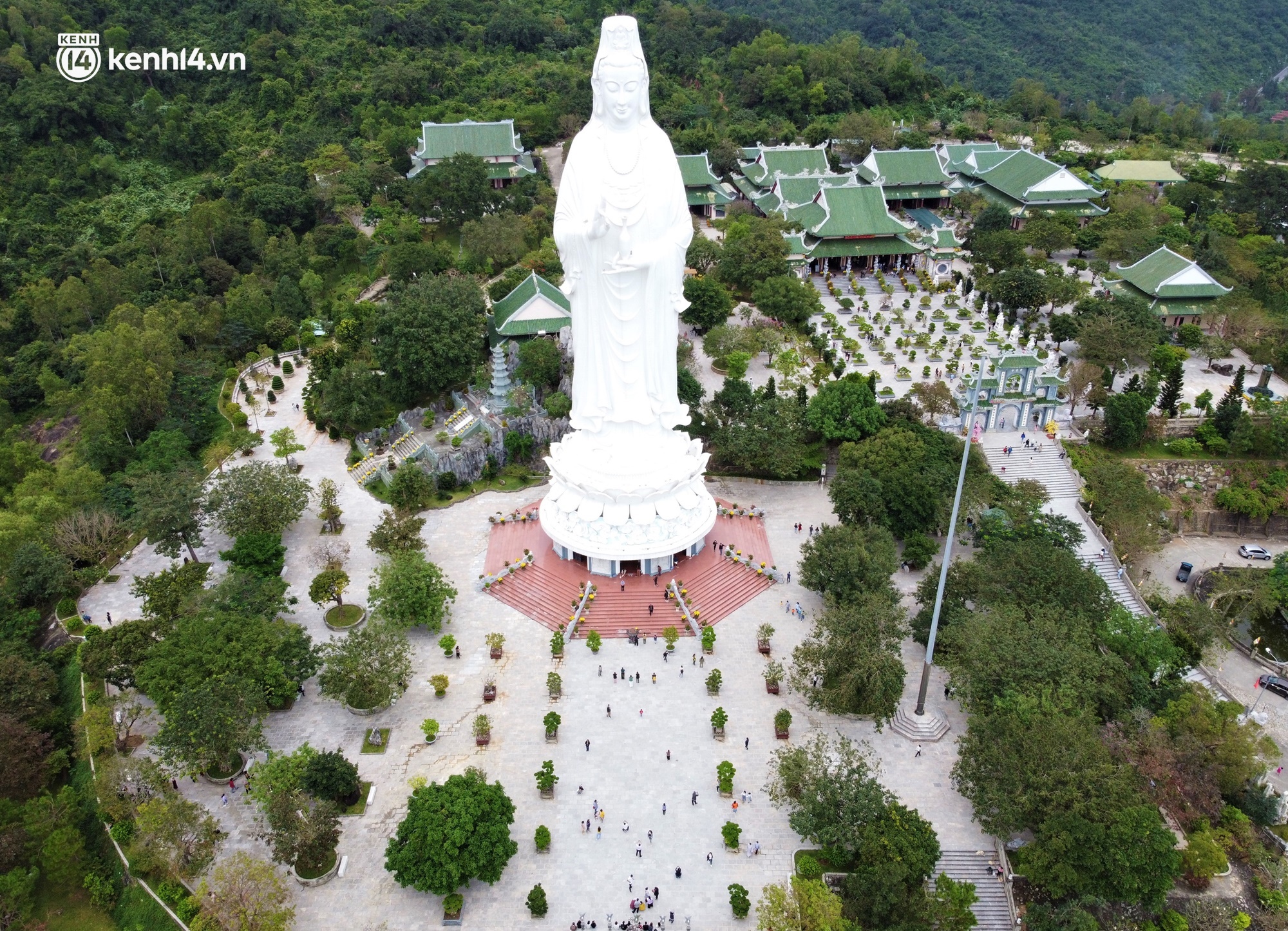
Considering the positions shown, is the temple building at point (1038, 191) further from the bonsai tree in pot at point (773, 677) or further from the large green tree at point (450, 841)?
the large green tree at point (450, 841)

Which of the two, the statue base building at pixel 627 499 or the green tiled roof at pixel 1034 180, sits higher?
the green tiled roof at pixel 1034 180

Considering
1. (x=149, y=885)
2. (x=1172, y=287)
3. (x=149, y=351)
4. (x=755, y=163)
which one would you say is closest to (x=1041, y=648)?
(x=149, y=885)

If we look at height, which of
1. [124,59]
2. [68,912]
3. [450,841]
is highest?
[124,59]

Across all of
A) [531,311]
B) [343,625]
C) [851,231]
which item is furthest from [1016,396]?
[343,625]

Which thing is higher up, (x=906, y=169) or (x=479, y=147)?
(x=479, y=147)

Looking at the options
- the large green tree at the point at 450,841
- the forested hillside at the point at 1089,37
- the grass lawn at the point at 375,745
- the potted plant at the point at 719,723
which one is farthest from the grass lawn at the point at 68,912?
the forested hillside at the point at 1089,37

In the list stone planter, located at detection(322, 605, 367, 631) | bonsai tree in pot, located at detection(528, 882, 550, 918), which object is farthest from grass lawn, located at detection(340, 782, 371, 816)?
stone planter, located at detection(322, 605, 367, 631)

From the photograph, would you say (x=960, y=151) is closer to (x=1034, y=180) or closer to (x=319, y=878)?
(x=1034, y=180)
